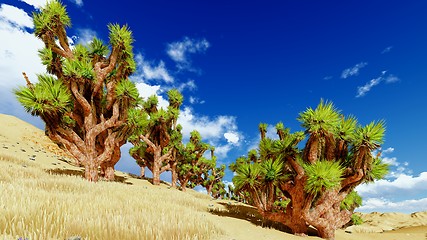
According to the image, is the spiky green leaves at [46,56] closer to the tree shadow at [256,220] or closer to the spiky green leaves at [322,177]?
the tree shadow at [256,220]

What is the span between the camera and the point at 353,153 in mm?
7504

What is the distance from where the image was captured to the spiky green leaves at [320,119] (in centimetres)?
691

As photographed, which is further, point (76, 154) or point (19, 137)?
point (19, 137)

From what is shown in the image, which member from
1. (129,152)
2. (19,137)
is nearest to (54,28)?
(129,152)

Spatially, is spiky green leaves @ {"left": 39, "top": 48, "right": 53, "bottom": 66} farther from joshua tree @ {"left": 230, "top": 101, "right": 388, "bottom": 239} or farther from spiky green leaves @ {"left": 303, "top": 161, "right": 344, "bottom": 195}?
spiky green leaves @ {"left": 303, "top": 161, "right": 344, "bottom": 195}

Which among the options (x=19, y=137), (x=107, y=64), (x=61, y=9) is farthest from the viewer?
(x=19, y=137)

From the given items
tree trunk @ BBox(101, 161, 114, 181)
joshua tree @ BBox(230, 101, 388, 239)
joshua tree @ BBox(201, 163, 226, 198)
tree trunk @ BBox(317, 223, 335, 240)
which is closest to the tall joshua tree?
tree trunk @ BBox(101, 161, 114, 181)

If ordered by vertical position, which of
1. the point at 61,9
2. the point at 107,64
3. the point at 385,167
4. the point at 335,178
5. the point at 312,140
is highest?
the point at 61,9

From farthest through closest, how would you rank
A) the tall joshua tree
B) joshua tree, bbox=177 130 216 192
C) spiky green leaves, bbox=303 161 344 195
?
1. joshua tree, bbox=177 130 216 192
2. the tall joshua tree
3. spiky green leaves, bbox=303 161 344 195

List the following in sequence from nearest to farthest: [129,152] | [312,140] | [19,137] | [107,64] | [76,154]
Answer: [312,140]
[76,154]
[107,64]
[129,152]
[19,137]

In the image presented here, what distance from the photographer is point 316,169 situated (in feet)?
22.3

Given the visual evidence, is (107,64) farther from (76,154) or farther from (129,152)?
(129,152)

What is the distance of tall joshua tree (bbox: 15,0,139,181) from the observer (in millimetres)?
10891

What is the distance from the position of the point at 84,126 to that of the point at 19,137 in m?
30.1
